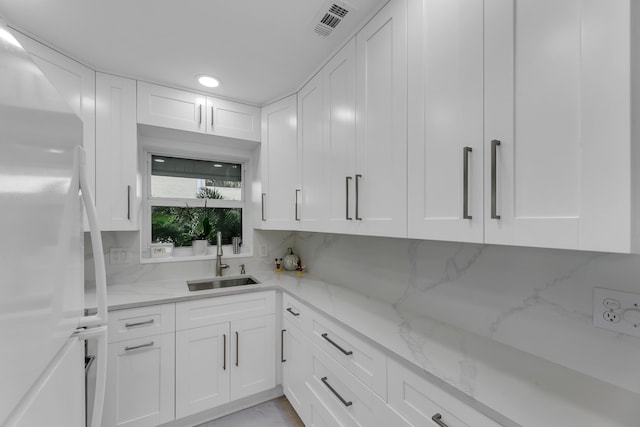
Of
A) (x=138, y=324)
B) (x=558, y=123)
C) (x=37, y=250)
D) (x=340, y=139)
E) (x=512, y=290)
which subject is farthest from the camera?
(x=138, y=324)

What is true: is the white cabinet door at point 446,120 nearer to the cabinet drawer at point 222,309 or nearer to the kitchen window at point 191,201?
the cabinet drawer at point 222,309

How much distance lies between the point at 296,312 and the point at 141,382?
1.04 meters

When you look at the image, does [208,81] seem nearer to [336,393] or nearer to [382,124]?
[382,124]

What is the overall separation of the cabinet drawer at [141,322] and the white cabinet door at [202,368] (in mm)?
125

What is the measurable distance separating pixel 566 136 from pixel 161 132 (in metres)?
2.45

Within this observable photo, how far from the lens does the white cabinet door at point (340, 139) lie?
148 cm

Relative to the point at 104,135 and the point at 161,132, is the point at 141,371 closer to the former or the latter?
the point at 104,135

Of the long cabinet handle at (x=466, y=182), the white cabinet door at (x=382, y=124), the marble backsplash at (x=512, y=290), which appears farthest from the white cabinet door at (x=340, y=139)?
the long cabinet handle at (x=466, y=182)

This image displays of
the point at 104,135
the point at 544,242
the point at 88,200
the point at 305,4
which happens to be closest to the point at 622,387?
the point at 544,242

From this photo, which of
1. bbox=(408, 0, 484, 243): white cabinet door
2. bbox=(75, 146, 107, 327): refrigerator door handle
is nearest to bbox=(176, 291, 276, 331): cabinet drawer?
bbox=(75, 146, 107, 327): refrigerator door handle

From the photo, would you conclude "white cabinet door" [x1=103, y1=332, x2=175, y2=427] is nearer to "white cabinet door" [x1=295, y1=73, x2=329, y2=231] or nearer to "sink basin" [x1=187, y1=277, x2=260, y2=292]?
"sink basin" [x1=187, y1=277, x2=260, y2=292]

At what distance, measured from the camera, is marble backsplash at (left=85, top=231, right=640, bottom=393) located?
33.2 inches

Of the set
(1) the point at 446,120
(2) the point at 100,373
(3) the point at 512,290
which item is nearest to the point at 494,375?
(3) the point at 512,290

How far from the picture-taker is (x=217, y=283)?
7.93 feet
